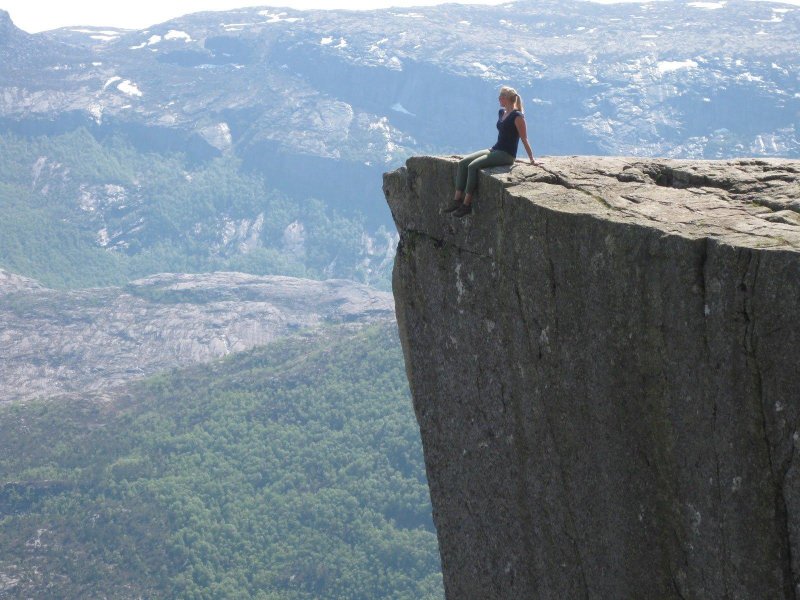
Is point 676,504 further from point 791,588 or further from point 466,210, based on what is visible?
point 466,210

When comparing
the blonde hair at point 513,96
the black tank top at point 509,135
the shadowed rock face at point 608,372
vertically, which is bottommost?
the shadowed rock face at point 608,372

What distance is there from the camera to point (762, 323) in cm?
1162

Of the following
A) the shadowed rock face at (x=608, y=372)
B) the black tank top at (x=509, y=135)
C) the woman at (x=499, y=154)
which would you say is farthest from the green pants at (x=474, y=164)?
the shadowed rock face at (x=608, y=372)

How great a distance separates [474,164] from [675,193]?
3.07 meters

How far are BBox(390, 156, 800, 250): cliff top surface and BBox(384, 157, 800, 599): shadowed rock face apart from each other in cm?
6

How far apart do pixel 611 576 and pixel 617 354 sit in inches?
125

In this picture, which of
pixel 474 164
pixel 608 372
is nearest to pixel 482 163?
pixel 474 164

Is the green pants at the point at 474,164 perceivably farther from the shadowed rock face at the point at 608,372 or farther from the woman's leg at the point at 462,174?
the shadowed rock face at the point at 608,372

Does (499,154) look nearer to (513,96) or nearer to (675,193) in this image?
(513,96)

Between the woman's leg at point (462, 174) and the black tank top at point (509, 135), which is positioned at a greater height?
the black tank top at point (509, 135)

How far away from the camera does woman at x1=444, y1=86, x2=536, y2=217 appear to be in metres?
16.5

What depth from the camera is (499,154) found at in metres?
17.0

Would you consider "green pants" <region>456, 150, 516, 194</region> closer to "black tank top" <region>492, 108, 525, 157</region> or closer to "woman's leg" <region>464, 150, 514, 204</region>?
"woman's leg" <region>464, 150, 514, 204</region>

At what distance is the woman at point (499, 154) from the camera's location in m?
16.5
